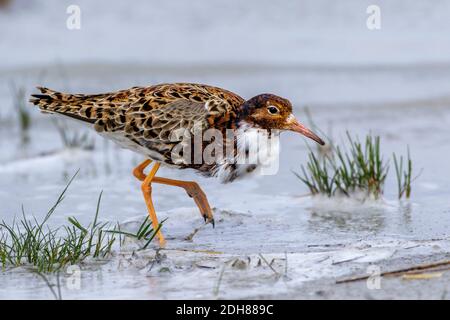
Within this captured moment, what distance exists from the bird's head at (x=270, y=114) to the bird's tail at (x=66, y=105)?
128 centimetres

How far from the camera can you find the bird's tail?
7680 millimetres

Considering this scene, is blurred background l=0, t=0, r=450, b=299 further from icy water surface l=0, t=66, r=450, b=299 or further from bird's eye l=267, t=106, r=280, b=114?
bird's eye l=267, t=106, r=280, b=114

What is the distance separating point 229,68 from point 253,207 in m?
6.99

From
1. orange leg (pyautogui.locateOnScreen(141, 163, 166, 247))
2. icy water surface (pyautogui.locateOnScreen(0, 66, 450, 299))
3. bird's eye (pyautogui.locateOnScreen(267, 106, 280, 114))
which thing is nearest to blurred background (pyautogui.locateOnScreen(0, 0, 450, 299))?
icy water surface (pyautogui.locateOnScreen(0, 66, 450, 299))

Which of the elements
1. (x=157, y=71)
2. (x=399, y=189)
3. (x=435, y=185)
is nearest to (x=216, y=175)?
(x=399, y=189)

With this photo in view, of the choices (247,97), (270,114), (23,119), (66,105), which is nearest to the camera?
(270,114)

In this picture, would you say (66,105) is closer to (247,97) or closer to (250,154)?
(250,154)

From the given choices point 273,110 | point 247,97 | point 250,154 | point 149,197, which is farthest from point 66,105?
point 247,97

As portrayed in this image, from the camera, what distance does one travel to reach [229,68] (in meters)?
15.0

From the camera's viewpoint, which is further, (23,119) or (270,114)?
(23,119)

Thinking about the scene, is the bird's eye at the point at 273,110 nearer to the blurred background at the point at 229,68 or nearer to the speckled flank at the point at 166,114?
the speckled flank at the point at 166,114

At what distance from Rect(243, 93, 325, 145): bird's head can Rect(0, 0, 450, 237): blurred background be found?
4.78 feet

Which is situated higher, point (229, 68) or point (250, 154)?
point (229, 68)
